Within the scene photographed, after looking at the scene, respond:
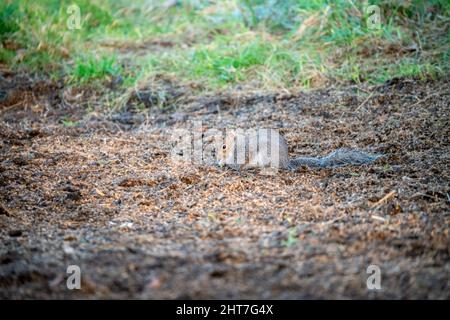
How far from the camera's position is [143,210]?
207cm

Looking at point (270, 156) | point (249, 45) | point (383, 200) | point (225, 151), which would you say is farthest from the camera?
point (249, 45)

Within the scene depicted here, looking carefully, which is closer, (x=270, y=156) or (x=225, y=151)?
(x=270, y=156)

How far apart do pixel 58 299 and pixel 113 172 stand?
3.68ft

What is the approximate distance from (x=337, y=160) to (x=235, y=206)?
656 millimetres

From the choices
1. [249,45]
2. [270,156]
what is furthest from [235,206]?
[249,45]

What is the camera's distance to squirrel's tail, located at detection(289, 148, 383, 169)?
2469 mm

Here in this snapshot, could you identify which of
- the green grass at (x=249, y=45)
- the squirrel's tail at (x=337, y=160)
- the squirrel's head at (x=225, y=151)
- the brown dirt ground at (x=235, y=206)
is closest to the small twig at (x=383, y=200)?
the brown dirt ground at (x=235, y=206)

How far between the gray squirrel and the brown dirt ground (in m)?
0.08

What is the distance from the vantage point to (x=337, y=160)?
247cm

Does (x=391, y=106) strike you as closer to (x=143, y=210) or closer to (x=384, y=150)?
(x=384, y=150)

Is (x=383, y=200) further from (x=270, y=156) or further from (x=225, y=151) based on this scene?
(x=225, y=151)

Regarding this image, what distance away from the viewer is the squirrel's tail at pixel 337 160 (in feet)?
8.10

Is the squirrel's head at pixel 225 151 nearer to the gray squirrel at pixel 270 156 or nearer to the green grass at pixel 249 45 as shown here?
the gray squirrel at pixel 270 156
